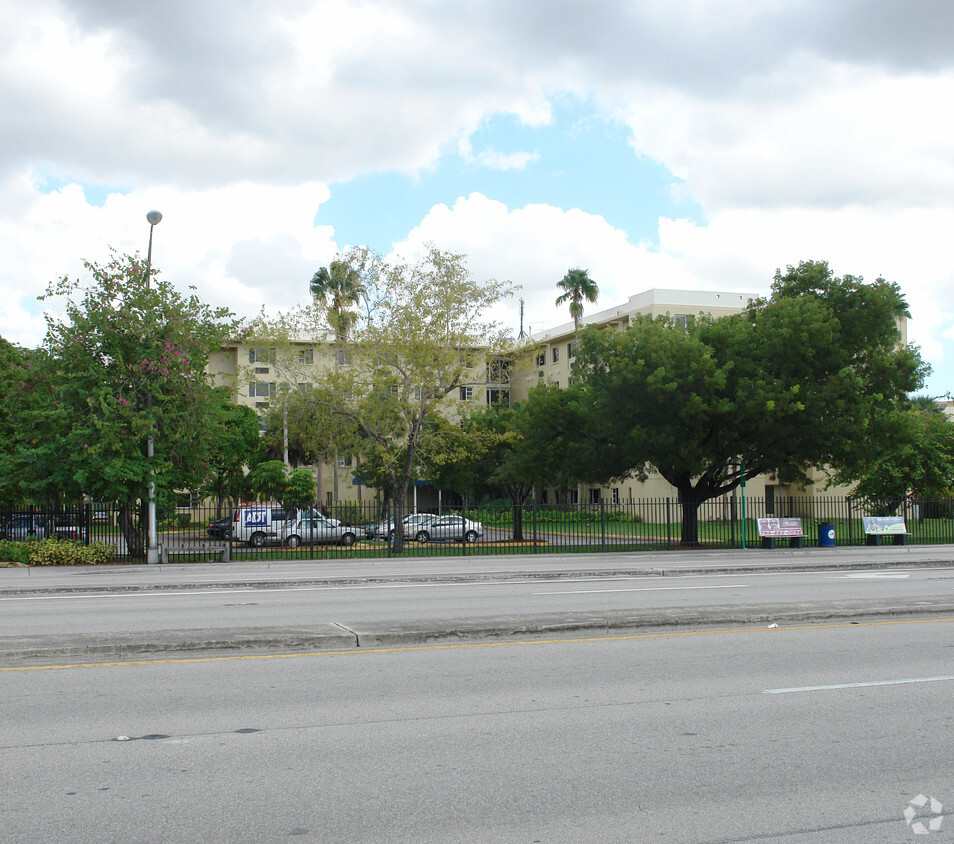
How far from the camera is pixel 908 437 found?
33625 mm

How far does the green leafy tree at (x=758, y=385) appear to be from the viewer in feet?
104

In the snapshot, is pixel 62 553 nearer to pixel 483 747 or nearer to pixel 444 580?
pixel 444 580

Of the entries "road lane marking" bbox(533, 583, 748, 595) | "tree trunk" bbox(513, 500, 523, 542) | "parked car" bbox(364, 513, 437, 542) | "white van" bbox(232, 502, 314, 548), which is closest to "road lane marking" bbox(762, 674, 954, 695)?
"road lane marking" bbox(533, 583, 748, 595)

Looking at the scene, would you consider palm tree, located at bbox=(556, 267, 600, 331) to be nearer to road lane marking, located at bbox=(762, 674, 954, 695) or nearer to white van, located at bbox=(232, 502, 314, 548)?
white van, located at bbox=(232, 502, 314, 548)

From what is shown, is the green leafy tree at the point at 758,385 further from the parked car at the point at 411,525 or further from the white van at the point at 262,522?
the white van at the point at 262,522

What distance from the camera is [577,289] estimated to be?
6881cm

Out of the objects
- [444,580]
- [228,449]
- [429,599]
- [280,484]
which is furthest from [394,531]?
[429,599]

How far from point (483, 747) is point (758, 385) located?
27067mm

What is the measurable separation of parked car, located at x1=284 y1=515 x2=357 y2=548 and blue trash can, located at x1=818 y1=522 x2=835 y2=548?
18.1 meters

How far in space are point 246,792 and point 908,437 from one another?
109ft

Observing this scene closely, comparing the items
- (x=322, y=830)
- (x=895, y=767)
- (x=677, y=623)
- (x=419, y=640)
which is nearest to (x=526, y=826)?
(x=322, y=830)

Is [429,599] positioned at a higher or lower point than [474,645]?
lower

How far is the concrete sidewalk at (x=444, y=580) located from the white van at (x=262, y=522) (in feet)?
14.3

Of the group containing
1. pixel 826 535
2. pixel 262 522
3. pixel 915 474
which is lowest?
pixel 826 535
